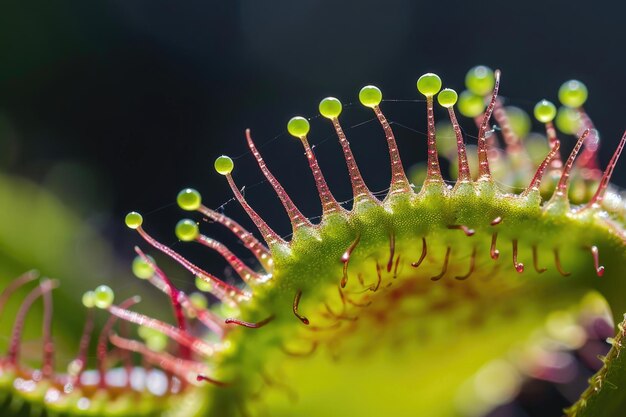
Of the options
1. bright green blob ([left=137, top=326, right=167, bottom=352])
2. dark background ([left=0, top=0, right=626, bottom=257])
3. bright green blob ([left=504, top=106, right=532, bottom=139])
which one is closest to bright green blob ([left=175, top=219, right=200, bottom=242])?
bright green blob ([left=137, top=326, right=167, bottom=352])

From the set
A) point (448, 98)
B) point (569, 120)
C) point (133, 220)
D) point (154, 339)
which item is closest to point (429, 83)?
point (448, 98)

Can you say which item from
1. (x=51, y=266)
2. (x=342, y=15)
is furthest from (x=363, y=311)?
(x=342, y=15)

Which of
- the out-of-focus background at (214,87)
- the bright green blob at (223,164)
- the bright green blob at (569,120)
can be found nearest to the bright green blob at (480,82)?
the bright green blob at (569,120)

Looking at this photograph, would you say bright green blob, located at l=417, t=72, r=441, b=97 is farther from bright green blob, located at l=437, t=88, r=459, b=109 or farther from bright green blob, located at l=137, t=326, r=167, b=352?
bright green blob, located at l=137, t=326, r=167, b=352

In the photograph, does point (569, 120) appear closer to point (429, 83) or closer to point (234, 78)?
point (429, 83)

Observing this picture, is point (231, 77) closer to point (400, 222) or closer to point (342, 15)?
point (342, 15)

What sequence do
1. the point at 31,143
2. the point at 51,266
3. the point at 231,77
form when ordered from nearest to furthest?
the point at 51,266 < the point at 31,143 < the point at 231,77
